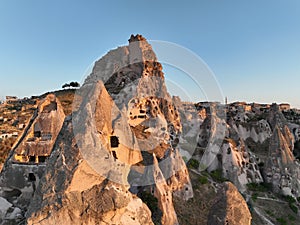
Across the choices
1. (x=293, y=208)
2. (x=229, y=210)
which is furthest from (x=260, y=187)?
(x=229, y=210)

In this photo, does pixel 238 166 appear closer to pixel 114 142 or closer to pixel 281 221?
pixel 281 221

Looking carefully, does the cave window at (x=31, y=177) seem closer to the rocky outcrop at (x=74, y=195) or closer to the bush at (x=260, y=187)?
the rocky outcrop at (x=74, y=195)

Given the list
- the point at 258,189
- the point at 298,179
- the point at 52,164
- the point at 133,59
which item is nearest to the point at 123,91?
the point at 133,59

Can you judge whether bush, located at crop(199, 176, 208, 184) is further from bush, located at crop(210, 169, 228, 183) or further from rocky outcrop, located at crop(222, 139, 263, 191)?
rocky outcrop, located at crop(222, 139, 263, 191)

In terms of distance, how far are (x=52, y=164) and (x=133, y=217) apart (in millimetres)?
2890

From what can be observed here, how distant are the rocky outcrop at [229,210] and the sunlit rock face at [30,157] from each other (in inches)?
294

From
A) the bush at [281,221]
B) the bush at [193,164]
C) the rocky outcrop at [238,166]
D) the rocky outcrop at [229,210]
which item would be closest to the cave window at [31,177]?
the rocky outcrop at [229,210]

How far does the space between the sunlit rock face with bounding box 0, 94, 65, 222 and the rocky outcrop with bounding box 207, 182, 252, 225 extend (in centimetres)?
746

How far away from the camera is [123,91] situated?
105 feet

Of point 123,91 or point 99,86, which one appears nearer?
point 99,86

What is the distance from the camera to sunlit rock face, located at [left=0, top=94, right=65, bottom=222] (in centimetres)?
949

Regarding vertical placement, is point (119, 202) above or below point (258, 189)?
above

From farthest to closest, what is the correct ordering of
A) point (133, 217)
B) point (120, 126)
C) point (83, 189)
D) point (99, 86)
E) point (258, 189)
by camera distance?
point (258, 189) < point (120, 126) < point (99, 86) < point (133, 217) < point (83, 189)

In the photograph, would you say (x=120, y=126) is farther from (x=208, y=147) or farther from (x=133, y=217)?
(x=208, y=147)
